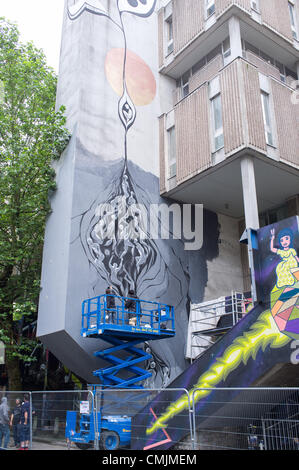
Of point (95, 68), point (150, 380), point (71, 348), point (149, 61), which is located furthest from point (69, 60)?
point (150, 380)

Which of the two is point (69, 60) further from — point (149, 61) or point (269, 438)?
point (269, 438)

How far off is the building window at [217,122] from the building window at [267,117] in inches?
85.2

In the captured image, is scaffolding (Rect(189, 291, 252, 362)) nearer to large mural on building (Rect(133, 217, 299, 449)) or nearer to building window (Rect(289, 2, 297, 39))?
large mural on building (Rect(133, 217, 299, 449))

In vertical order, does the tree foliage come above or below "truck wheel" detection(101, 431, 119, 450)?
above

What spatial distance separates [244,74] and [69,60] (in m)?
9.78

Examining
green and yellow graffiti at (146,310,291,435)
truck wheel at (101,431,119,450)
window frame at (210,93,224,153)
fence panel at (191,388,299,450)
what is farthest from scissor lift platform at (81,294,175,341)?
window frame at (210,93,224,153)

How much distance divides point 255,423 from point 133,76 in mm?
21096

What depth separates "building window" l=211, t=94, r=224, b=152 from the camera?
69.1 ft

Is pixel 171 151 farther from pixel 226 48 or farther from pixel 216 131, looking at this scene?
pixel 226 48

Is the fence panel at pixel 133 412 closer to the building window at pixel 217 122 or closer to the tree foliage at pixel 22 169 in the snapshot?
the tree foliage at pixel 22 169

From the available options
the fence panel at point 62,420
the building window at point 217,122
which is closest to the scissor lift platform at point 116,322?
the fence panel at point 62,420

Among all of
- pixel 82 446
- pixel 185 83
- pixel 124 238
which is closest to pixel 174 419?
pixel 82 446

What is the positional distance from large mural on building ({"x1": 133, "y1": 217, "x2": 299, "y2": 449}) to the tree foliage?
10078 mm

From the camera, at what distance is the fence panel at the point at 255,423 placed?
8039 millimetres
